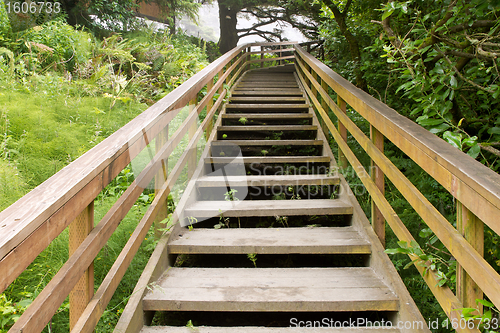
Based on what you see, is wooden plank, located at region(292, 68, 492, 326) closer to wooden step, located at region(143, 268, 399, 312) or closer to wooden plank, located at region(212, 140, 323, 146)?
wooden step, located at region(143, 268, 399, 312)

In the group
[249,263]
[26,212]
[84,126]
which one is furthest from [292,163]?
[26,212]

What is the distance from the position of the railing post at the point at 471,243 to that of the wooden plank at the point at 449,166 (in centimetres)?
7

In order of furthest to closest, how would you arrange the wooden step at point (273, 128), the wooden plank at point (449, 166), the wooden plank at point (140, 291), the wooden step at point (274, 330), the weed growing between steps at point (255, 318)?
1. the wooden step at point (273, 128)
2. the weed growing between steps at point (255, 318)
3. the wooden step at point (274, 330)
4. the wooden plank at point (140, 291)
5. the wooden plank at point (449, 166)

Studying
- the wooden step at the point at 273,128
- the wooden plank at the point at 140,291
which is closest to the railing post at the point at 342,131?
the wooden step at the point at 273,128

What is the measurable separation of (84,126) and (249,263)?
8.42 ft

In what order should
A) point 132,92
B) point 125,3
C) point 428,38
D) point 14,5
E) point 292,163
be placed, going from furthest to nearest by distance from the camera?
point 125,3, point 14,5, point 132,92, point 292,163, point 428,38

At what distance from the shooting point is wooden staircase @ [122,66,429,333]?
169 cm

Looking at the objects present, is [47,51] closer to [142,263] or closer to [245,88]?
[245,88]

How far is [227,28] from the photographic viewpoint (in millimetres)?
13672

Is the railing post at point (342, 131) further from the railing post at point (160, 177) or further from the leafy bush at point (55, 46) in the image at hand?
the leafy bush at point (55, 46)

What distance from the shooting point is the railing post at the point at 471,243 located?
1111 mm

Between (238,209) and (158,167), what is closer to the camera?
(158,167)

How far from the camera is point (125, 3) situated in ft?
24.9

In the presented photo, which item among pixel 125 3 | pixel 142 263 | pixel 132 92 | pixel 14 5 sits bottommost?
pixel 142 263
